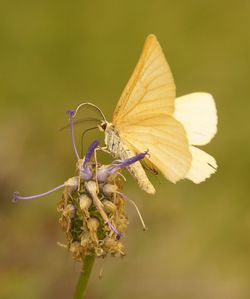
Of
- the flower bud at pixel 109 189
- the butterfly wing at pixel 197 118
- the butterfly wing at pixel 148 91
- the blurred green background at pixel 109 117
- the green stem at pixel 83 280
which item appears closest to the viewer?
the green stem at pixel 83 280

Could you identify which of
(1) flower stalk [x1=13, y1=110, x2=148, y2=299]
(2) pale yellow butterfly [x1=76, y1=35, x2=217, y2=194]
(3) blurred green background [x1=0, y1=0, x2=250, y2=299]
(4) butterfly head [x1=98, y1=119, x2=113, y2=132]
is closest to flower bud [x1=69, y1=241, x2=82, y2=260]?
(1) flower stalk [x1=13, y1=110, x2=148, y2=299]

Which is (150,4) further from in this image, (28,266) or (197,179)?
(197,179)

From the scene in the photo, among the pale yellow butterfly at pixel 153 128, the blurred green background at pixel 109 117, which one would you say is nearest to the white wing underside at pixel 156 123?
the pale yellow butterfly at pixel 153 128

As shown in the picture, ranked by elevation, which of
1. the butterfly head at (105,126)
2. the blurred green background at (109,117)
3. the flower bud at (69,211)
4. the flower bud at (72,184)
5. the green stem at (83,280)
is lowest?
the blurred green background at (109,117)

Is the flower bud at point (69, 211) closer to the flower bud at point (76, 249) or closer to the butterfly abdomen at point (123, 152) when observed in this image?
the flower bud at point (76, 249)

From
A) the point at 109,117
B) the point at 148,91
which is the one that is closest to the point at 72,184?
the point at 148,91

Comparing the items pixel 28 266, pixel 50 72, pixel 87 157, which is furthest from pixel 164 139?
pixel 50 72

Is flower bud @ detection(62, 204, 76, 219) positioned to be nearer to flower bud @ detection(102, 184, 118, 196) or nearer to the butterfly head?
flower bud @ detection(102, 184, 118, 196)

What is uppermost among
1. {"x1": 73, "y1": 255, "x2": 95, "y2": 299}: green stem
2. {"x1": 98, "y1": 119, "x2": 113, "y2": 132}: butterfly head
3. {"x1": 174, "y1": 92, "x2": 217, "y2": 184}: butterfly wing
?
{"x1": 98, "y1": 119, "x2": 113, "y2": 132}: butterfly head
